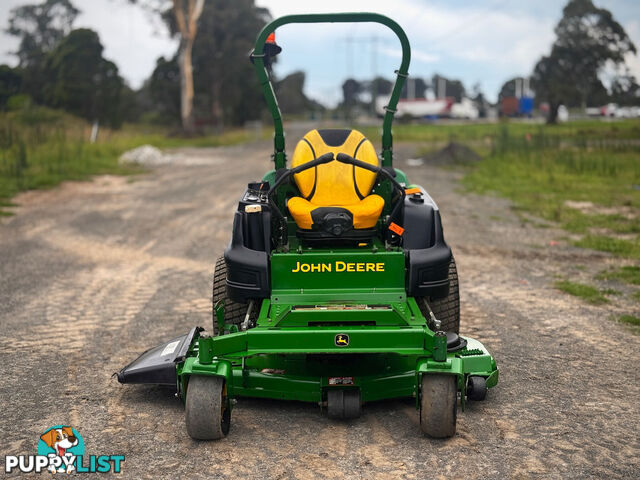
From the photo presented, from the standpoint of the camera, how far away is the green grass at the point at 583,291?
797 centimetres

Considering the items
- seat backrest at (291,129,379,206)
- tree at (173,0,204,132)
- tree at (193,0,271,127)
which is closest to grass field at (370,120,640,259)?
seat backrest at (291,129,379,206)

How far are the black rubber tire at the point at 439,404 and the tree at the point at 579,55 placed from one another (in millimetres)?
37716

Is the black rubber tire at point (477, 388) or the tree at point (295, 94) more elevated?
A: the tree at point (295, 94)

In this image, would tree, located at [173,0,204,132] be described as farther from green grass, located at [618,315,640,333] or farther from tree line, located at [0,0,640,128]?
green grass, located at [618,315,640,333]

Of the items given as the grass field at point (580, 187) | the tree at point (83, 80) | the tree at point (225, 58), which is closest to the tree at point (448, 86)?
the tree at point (225, 58)

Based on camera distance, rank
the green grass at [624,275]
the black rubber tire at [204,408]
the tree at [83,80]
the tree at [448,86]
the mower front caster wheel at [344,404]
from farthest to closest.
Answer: the tree at [448,86], the tree at [83,80], the green grass at [624,275], the mower front caster wheel at [344,404], the black rubber tire at [204,408]

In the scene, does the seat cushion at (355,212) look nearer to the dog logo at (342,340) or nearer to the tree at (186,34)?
the dog logo at (342,340)

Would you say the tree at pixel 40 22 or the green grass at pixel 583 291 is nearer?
the green grass at pixel 583 291

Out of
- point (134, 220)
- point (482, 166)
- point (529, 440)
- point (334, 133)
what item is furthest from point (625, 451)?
point (482, 166)

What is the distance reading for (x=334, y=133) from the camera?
6074mm

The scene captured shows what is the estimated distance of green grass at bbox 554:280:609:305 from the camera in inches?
314

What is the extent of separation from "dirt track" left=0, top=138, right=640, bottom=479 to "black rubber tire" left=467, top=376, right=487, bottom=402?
9 centimetres

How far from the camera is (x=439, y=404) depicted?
177 inches

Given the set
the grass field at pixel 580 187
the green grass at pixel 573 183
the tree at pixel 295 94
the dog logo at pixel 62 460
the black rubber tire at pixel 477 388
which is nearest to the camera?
the dog logo at pixel 62 460
